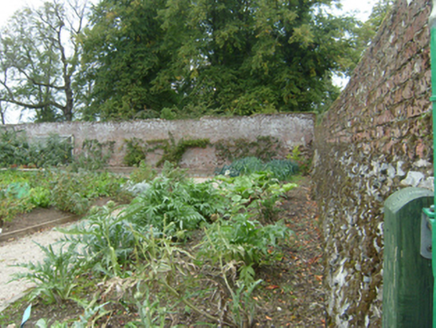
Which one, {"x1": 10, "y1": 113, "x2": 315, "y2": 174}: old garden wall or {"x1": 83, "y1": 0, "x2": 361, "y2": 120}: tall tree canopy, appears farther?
{"x1": 83, "y1": 0, "x2": 361, "y2": 120}: tall tree canopy

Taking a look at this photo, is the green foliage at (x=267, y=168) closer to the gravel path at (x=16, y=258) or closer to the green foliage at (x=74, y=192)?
the green foliage at (x=74, y=192)

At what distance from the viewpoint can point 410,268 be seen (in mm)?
1007

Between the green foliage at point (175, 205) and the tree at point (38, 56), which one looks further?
the tree at point (38, 56)

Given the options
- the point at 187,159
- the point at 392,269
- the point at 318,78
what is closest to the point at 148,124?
the point at 187,159

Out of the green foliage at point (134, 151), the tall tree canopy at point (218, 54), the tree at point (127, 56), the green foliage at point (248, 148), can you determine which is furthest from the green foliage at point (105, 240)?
Result: the tree at point (127, 56)

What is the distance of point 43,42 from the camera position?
86.4ft

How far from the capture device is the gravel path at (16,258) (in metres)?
2.89

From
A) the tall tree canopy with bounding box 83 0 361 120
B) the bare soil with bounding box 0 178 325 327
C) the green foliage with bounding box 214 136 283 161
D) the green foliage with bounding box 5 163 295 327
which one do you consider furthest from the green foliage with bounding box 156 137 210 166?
the bare soil with bounding box 0 178 325 327

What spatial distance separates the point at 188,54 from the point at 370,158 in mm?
15272

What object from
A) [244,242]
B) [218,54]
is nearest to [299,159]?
[244,242]

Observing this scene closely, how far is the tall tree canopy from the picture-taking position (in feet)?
51.5

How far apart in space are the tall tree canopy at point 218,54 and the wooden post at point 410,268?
1369 cm

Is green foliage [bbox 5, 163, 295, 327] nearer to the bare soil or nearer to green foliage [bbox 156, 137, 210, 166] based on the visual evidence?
the bare soil

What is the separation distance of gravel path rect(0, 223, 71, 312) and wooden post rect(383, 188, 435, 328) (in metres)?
2.54
